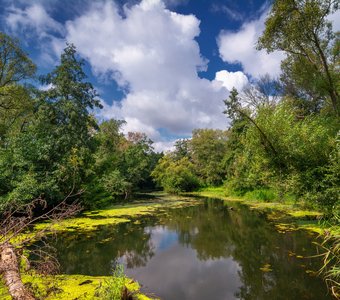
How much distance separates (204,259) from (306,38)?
10359 millimetres

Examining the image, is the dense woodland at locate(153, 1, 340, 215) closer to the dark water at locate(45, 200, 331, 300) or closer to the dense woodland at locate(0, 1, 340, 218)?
the dense woodland at locate(0, 1, 340, 218)

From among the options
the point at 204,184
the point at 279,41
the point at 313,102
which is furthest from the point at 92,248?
the point at 204,184

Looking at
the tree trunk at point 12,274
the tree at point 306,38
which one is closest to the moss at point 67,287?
the tree trunk at point 12,274

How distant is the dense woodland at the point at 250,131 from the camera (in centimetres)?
1024

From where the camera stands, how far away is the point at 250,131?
11.0 m

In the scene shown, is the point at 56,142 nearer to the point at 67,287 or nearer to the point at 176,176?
the point at 67,287

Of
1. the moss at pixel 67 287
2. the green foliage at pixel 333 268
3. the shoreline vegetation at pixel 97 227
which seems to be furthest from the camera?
the shoreline vegetation at pixel 97 227

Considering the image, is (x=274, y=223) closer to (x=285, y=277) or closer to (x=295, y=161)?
(x=295, y=161)

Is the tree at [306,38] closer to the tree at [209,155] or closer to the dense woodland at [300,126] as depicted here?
the dense woodland at [300,126]

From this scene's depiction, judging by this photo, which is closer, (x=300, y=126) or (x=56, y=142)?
(x=300, y=126)

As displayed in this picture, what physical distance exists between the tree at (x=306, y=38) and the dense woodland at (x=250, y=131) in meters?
0.04

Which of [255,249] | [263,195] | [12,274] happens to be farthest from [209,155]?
[12,274]

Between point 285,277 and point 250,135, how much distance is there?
5829 mm

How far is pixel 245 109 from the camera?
11.4 metres
